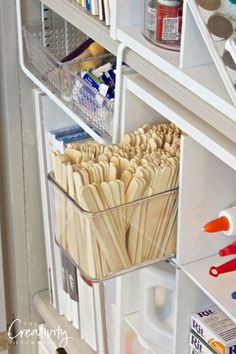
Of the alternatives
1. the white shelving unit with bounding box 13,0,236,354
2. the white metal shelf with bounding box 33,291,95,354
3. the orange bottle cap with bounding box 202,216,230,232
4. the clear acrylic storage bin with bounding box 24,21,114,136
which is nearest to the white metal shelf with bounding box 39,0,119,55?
the white shelving unit with bounding box 13,0,236,354

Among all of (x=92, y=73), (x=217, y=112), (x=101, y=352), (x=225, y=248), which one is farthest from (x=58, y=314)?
(x=217, y=112)

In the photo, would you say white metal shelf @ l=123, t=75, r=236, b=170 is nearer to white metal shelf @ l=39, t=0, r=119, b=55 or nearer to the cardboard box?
white metal shelf @ l=39, t=0, r=119, b=55

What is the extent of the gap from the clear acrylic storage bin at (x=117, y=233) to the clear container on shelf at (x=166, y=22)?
0.74 ft

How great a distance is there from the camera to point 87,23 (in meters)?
1.25

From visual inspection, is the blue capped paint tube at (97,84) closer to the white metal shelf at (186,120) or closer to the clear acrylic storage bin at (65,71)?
the clear acrylic storage bin at (65,71)

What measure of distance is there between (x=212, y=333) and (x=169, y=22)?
49 cm

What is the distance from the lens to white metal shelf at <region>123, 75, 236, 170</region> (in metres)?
0.96

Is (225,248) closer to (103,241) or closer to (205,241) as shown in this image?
(205,241)

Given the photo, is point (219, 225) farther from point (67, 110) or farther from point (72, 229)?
point (67, 110)

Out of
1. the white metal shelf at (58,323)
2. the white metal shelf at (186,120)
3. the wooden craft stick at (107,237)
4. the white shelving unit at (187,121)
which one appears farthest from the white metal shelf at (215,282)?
the white metal shelf at (58,323)

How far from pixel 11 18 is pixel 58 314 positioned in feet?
2.42

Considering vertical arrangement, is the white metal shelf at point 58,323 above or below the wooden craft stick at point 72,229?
below

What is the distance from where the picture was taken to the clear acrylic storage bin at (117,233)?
109 centimetres

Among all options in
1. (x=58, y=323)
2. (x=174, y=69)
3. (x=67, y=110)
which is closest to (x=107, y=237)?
(x=174, y=69)
